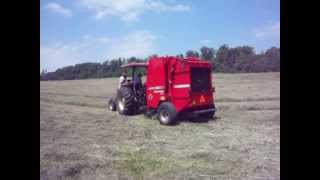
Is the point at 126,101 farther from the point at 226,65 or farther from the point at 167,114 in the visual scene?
the point at 226,65

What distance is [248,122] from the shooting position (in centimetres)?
1079

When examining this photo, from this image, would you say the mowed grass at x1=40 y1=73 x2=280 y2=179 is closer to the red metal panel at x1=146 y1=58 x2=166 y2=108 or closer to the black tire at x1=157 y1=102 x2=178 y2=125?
the black tire at x1=157 y1=102 x2=178 y2=125

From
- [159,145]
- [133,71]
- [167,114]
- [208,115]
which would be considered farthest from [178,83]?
[159,145]

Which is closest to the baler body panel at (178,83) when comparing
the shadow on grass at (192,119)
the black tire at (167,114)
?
the black tire at (167,114)

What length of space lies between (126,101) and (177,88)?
221 cm

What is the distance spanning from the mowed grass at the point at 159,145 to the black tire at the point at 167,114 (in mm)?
217

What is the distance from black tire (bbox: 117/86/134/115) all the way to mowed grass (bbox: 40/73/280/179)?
0.35m

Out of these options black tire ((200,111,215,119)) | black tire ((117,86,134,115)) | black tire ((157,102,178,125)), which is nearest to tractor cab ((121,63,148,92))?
black tire ((117,86,134,115))

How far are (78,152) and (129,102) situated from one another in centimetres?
463

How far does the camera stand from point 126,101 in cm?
1244

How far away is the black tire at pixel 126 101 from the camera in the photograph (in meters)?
12.4
